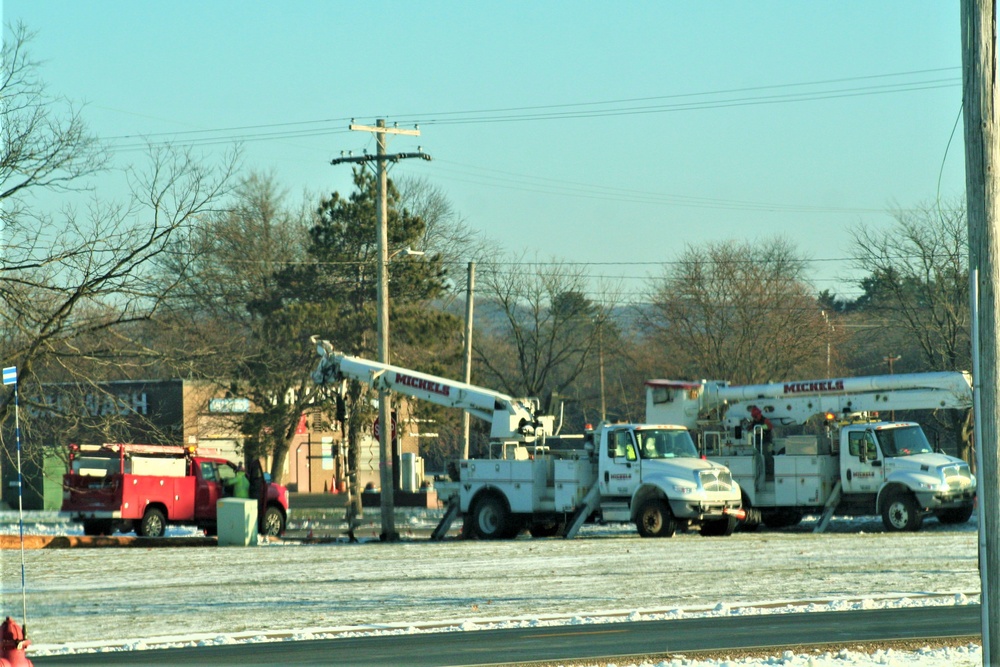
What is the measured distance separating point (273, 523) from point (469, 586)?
46.6 ft

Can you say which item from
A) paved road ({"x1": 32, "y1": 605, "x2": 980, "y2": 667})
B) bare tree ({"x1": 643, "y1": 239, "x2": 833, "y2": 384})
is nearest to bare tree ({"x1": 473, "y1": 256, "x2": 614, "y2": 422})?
bare tree ({"x1": 643, "y1": 239, "x2": 833, "y2": 384})

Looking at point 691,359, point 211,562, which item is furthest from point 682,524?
point 691,359

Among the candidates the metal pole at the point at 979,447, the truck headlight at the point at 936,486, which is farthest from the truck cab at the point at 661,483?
the metal pole at the point at 979,447

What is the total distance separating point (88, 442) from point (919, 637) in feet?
85.4

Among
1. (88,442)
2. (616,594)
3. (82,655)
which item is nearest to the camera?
(82,655)

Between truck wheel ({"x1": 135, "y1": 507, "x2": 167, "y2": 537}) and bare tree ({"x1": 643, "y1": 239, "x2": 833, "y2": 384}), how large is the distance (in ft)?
104

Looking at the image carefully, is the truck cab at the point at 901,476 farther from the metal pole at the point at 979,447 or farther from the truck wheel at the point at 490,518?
the metal pole at the point at 979,447

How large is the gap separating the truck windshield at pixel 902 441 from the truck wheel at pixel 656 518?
5.09 meters

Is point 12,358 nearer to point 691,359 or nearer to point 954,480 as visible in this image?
point 954,480

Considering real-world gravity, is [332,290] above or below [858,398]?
above

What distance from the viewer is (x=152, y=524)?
29.2 m

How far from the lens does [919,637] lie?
1214 centimetres

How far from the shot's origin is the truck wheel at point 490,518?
91.2 ft

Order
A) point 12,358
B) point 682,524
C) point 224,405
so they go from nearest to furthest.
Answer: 1. point 12,358
2. point 682,524
3. point 224,405
